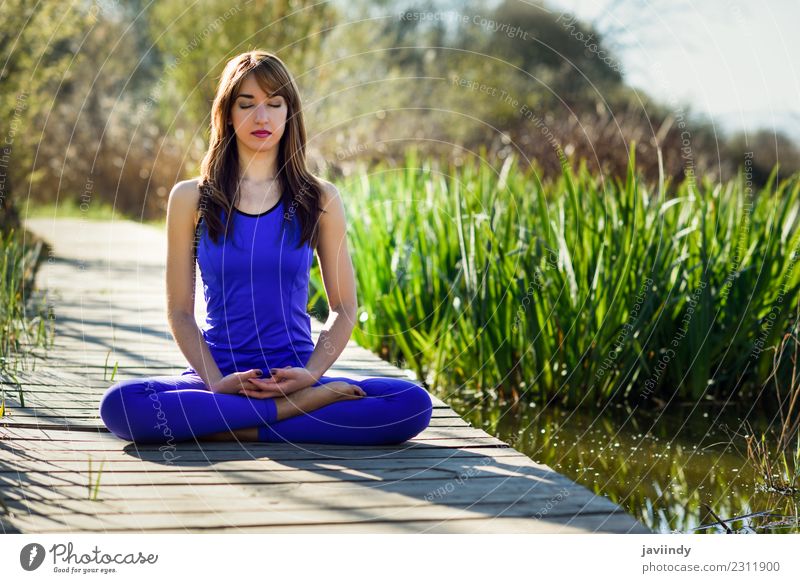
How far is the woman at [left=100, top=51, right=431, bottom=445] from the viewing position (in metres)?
2.80

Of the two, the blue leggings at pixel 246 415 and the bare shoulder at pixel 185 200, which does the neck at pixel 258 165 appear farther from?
the blue leggings at pixel 246 415

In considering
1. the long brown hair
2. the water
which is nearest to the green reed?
the long brown hair

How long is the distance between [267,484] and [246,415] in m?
0.43

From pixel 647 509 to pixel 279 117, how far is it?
72.0 inches

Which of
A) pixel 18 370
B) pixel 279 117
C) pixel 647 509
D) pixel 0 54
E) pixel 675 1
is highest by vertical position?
pixel 675 1

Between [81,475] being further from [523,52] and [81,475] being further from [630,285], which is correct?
[523,52]

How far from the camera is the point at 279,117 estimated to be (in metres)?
3.06

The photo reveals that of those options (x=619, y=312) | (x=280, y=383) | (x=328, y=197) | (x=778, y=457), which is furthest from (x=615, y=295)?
(x=280, y=383)

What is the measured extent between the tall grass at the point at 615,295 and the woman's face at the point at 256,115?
1553mm

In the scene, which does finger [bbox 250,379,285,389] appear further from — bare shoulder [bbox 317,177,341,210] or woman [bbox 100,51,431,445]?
bare shoulder [bbox 317,177,341,210]

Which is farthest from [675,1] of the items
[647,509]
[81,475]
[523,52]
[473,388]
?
[81,475]

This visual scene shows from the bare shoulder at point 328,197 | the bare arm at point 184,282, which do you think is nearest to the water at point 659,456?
the bare shoulder at point 328,197

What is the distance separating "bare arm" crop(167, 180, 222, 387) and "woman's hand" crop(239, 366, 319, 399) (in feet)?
0.46

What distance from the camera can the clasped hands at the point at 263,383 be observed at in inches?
111
